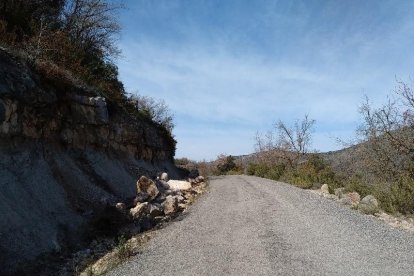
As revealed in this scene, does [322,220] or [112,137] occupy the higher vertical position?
[112,137]

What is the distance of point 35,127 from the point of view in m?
11.5

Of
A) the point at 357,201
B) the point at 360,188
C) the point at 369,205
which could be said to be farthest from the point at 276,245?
the point at 360,188

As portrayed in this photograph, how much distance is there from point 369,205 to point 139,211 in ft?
26.9

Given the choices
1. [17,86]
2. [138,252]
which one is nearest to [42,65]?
[17,86]

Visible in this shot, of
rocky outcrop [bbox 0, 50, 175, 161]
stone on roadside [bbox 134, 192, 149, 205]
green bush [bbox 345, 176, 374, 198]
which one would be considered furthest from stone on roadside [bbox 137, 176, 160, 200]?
green bush [bbox 345, 176, 374, 198]

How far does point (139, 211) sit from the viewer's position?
12.7m

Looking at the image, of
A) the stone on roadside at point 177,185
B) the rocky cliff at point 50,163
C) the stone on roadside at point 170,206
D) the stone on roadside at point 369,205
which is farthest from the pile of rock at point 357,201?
the rocky cliff at point 50,163

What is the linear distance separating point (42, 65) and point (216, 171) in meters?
52.7

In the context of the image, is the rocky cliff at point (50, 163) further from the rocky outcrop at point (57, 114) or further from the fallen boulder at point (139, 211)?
the fallen boulder at point (139, 211)

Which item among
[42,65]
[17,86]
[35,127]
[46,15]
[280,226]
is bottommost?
[280,226]

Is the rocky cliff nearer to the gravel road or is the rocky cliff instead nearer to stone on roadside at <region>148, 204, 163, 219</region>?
stone on roadside at <region>148, 204, 163, 219</region>

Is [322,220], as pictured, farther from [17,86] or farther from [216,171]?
[216,171]

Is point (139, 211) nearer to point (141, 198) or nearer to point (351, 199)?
point (141, 198)

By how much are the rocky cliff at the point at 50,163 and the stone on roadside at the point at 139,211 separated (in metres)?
0.79
